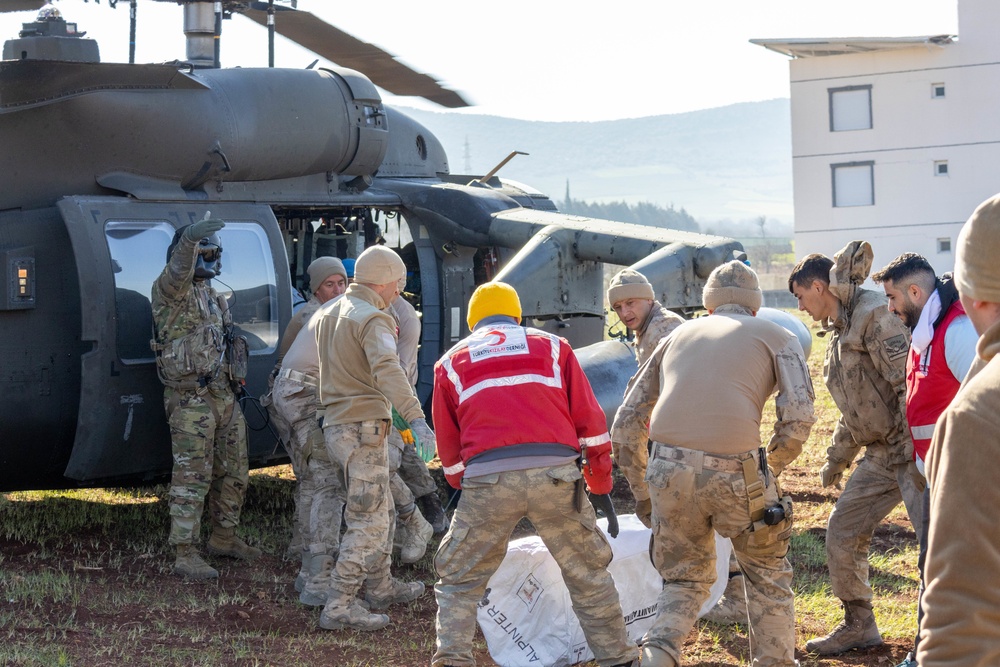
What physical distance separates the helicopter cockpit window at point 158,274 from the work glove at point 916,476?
3958 mm

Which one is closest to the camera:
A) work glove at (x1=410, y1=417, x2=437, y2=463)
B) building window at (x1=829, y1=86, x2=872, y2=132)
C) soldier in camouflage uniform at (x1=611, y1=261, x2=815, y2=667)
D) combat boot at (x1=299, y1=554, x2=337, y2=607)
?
soldier in camouflage uniform at (x1=611, y1=261, x2=815, y2=667)

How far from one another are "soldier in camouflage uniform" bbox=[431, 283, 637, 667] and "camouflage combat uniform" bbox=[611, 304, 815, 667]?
0.27 metres

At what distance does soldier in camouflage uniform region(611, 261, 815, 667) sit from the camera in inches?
175

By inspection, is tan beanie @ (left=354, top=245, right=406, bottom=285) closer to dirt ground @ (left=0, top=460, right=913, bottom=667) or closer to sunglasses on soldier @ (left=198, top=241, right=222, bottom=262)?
sunglasses on soldier @ (left=198, top=241, right=222, bottom=262)

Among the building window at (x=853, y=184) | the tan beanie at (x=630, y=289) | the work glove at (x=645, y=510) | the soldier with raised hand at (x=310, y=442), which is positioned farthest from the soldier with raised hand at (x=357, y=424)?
the building window at (x=853, y=184)

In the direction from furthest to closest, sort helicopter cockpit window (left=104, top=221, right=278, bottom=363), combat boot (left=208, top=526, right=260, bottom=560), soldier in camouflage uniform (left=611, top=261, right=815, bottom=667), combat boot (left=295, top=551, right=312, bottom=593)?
combat boot (left=208, top=526, right=260, bottom=560) < helicopter cockpit window (left=104, top=221, right=278, bottom=363) < combat boot (left=295, top=551, right=312, bottom=593) < soldier in camouflage uniform (left=611, top=261, right=815, bottom=667)

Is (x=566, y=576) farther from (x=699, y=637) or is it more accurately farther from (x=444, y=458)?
(x=699, y=637)

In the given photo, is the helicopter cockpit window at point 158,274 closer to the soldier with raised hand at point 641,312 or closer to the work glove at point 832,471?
Answer: the soldier with raised hand at point 641,312

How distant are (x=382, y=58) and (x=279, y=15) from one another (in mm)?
878

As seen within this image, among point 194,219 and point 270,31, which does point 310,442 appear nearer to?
point 194,219

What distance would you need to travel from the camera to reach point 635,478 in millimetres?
5152

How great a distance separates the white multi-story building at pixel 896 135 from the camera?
3638 cm

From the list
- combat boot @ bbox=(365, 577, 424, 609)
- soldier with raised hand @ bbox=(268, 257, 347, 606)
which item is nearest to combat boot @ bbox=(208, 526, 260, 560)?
soldier with raised hand @ bbox=(268, 257, 347, 606)

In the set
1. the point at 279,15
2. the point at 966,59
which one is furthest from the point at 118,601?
the point at 966,59
